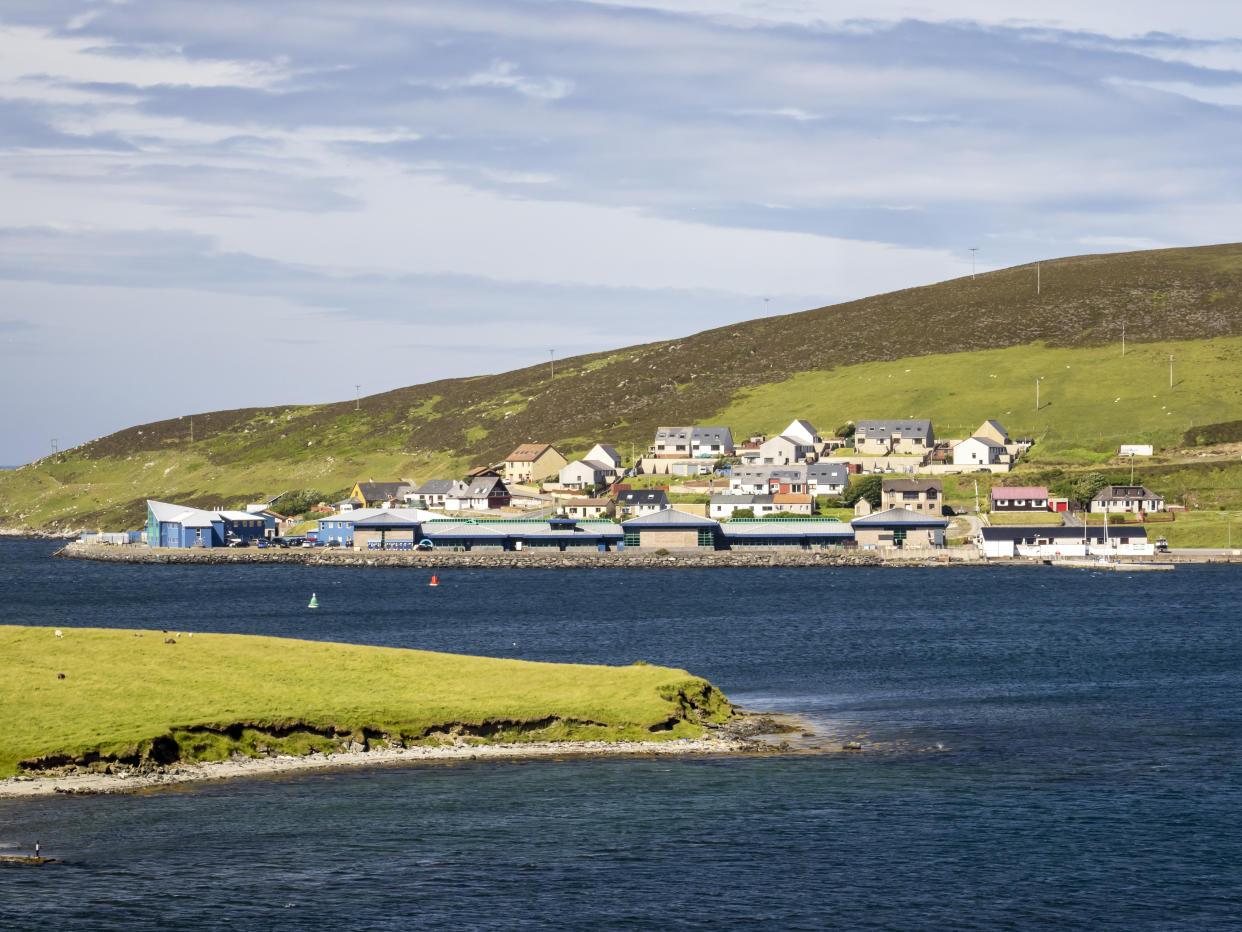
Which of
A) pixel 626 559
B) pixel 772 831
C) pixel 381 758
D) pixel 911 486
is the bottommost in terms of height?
pixel 772 831

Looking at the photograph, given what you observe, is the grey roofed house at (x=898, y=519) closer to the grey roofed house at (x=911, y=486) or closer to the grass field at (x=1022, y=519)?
the grey roofed house at (x=911, y=486)

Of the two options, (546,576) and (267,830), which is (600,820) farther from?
(546,576)

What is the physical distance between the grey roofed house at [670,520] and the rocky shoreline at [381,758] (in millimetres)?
133936

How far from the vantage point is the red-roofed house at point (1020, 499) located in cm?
19025

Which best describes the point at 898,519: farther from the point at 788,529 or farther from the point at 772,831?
the point at 772,831

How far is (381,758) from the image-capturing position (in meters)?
50.5

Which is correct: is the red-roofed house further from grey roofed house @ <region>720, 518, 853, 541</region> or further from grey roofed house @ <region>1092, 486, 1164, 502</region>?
grey roofed house @ <region>720, 518, 853, 541</region>

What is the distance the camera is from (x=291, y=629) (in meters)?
107

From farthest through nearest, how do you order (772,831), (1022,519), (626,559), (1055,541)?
(1022,519) < (626,559) < (1055,541) < (772,831)

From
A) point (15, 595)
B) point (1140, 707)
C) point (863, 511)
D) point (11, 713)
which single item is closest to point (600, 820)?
point (11, 713)

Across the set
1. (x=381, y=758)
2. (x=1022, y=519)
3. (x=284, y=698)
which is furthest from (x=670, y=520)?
(x=381, y=758)

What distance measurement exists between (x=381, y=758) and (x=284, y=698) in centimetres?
510

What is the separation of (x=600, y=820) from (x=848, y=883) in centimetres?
882

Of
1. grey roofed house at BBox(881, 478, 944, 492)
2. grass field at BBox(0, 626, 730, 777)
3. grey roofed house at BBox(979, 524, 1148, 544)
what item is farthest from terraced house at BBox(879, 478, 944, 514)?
grass field at BBox(0, 626, 730, 777)
